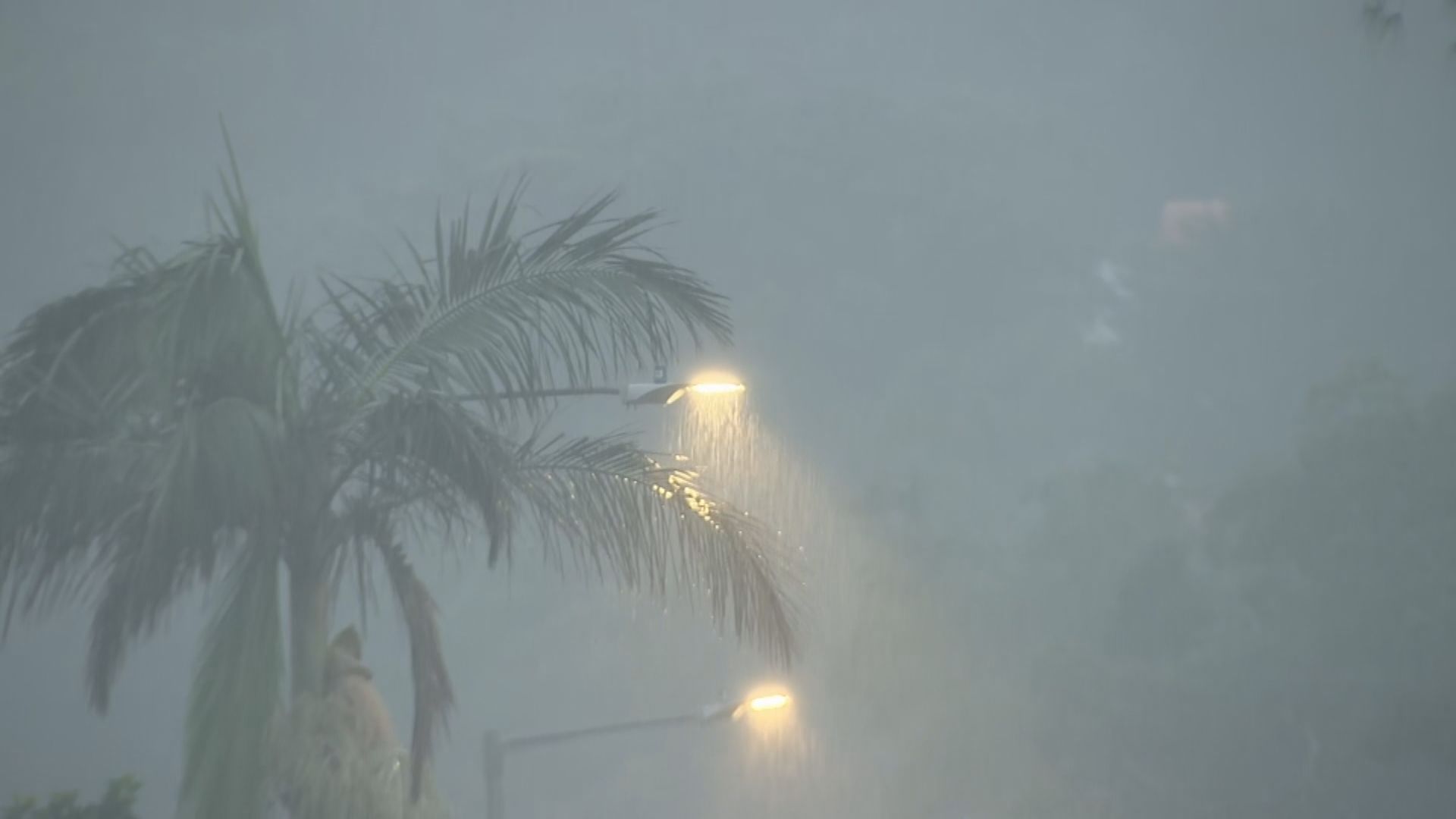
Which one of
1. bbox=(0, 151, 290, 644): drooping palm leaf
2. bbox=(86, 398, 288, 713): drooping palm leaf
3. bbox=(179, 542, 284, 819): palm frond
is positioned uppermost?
bbox=(0, 151, 290, 644): drooping palm leaf

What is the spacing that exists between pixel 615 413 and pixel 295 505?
24.6 m

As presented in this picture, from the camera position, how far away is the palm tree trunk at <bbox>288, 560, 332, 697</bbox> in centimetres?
598

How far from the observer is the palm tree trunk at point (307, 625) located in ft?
19.6

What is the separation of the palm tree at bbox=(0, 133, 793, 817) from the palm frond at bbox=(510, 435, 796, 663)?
0.5 inches

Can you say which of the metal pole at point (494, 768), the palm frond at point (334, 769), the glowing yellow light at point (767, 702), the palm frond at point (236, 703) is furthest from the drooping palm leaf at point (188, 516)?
the glowing yellow light at point (767, 702)

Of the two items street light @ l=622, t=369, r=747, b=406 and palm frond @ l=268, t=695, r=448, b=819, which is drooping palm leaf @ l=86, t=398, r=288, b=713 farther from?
street light @ l=622, t=369, r=747, b=406

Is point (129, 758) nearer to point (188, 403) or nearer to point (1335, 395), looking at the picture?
point (188, 403)

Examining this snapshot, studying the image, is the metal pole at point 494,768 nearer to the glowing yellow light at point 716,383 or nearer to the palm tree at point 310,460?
the palm tree at point 310,460

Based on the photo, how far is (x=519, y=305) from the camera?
6.55 m

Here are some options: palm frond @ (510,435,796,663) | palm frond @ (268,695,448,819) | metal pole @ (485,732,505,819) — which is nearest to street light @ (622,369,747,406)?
palm frond @ (510,435,796,663)

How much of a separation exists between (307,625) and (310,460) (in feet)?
2.47

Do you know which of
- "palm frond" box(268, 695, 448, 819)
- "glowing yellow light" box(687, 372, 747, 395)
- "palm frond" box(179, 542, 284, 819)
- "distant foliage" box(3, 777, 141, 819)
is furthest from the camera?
"distant foliage" box(3, 777, 141, 819)

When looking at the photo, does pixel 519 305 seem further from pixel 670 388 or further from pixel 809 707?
pixel 809 707

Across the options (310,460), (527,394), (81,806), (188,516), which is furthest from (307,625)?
(81,806)
